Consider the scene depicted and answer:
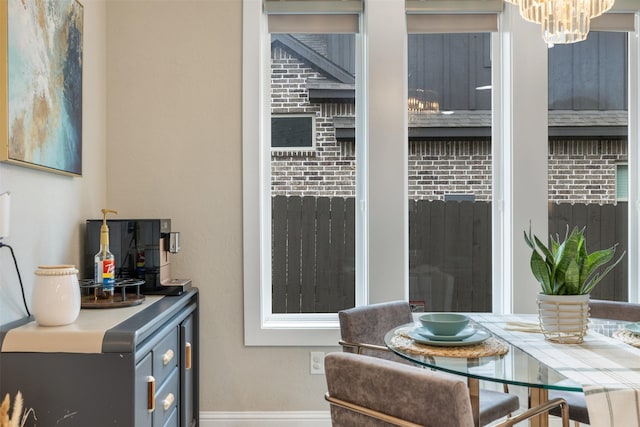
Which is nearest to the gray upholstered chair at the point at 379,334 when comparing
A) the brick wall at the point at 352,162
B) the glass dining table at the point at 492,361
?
the glass dining table at the point at 492,361

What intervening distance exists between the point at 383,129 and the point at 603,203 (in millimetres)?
1332

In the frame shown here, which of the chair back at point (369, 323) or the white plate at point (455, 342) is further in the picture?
the chair back at point (369, 323)

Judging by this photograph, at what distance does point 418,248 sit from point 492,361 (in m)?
1.43

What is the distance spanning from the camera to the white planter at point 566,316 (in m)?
1.66

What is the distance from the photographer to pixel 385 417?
131 cm

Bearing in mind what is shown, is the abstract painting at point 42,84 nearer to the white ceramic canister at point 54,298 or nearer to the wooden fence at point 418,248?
the white ceramic canister at point 54,298

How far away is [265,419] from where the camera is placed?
274cm

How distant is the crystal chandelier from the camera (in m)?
1.76

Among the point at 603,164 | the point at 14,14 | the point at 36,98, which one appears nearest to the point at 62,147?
the point at 36,98

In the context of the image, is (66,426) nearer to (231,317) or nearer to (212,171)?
(231,317)

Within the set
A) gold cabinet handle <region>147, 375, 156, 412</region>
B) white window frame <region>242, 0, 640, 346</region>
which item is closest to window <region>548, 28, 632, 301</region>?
white window frame <region>242, 0, 640, 346</region>

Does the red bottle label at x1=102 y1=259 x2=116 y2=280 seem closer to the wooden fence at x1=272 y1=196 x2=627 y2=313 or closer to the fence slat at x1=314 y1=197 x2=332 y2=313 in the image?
the wooden fence at x1=272 y1=196 x2=627 y2=313

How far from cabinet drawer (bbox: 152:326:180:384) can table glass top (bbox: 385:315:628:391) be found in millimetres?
821

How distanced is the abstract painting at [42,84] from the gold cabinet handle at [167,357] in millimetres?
836
